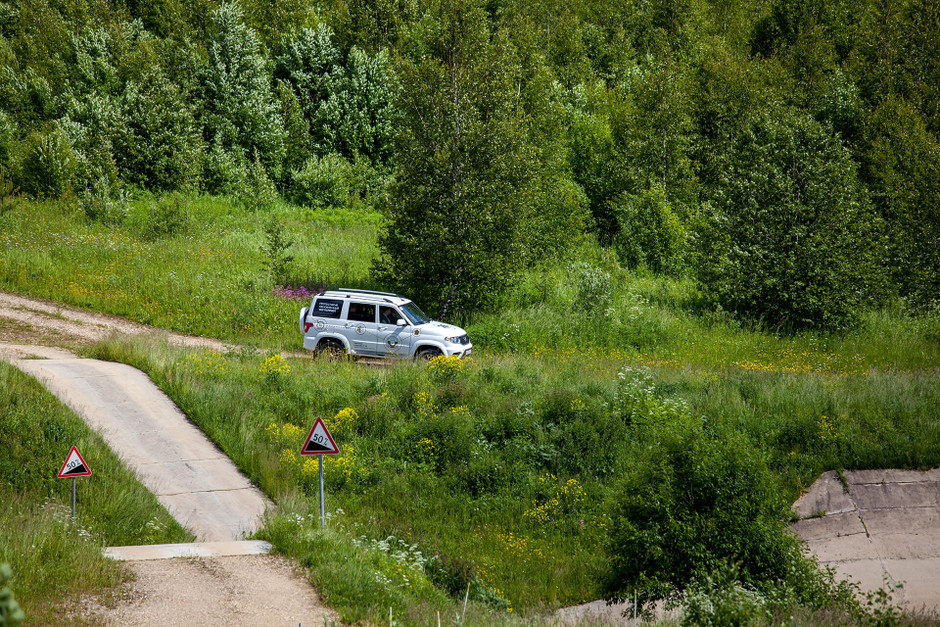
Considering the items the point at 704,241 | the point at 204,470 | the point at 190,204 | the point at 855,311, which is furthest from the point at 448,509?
the point at 190,204

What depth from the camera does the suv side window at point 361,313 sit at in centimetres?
2220

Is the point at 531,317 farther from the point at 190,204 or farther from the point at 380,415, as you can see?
the point at 190,204

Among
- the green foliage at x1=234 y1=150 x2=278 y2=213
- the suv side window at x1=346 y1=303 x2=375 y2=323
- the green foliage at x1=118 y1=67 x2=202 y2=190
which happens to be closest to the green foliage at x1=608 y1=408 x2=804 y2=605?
the suv side window at x1=346 y1=303 x2=375 y2=323

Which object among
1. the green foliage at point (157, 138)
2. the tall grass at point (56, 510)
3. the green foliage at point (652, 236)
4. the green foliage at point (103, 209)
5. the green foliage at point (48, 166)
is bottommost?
the tall grass at point (56, 510)

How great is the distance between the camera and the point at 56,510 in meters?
12.2

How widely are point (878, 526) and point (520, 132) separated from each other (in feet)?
57.4

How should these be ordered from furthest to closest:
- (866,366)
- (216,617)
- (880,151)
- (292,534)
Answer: (880,151), (866,366), (292,534), (216,617)

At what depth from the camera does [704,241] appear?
33.2 metres

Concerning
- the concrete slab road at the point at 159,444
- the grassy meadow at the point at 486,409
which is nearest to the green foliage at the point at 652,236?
the grassy meadow at the point at 486,409

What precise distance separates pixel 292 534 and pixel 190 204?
109 feet

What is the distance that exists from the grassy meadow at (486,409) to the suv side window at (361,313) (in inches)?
60.7

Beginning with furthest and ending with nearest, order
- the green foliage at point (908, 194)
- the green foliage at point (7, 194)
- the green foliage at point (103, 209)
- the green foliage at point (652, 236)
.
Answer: the green foliage at point (652, 236)
the green foliage at point (7, 194)
the green foliage at point (103, 209)
the green foliage at point (908, 194)

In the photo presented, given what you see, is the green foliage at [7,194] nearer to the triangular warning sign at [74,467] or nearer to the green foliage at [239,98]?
the green foliage at [239,98]

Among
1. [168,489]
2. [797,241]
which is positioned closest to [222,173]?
[797,241]
